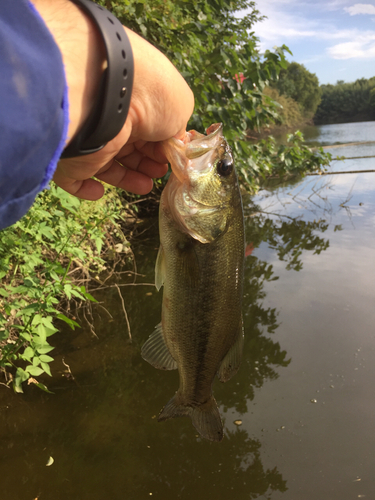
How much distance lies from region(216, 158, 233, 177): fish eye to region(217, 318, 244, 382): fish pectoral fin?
70cm

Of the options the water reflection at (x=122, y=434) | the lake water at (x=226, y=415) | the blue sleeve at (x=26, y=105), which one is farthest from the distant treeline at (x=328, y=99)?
the blue sleeve at (x=26, y=105)

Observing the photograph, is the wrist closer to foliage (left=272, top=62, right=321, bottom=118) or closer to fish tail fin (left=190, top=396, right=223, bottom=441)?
fish tail fin (left=190, top=396, right=223, bottom=441)

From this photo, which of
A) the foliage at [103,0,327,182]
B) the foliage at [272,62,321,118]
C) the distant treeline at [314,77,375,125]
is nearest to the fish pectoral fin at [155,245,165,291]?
the foliage at [103,0,327,182]

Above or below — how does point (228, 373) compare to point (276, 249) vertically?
above

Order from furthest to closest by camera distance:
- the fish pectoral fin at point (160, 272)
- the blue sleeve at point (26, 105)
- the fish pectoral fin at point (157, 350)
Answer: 1. the fish pectoral fin at point (157, 350)
2. the fish pectoral fin at point (160, 272)
3. the blue sleeve at point (26, 105)

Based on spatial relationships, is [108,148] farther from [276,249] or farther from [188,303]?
[276,249]

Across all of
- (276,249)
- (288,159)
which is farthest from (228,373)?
(288,159)

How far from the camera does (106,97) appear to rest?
93 centimetres

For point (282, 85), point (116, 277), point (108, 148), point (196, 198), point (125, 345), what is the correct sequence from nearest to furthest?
point (108, 148) < point (196, 198) < point (125, 345) < point (116, 277) < point (282, 85)

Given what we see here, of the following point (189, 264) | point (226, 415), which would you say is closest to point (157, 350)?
point (189, 264)

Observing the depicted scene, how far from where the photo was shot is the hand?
2.93 ft

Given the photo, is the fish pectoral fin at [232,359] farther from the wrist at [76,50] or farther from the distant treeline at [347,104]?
the distant treeline at [347,104]

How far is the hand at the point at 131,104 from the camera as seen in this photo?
35.1 inches

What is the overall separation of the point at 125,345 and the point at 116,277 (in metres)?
1.48
